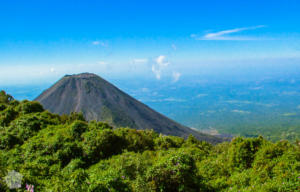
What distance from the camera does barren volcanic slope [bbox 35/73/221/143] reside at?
287ft

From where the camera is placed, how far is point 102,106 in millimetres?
99250

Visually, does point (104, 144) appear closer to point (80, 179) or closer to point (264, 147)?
point (80, 179)

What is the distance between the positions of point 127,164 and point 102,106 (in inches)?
3629

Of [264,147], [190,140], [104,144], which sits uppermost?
[264,147]

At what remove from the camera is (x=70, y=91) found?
112750 millimetres

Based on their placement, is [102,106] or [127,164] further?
[102,106]

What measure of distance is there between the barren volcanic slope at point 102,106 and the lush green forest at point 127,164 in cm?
6742

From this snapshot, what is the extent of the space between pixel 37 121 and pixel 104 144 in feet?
24.8

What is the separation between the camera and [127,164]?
9797 mm

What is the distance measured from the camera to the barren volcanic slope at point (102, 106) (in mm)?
87594

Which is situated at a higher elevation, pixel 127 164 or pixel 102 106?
pixel 127 164

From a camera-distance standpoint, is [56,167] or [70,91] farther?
[70,91]

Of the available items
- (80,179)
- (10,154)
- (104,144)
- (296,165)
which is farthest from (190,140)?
(80,179)

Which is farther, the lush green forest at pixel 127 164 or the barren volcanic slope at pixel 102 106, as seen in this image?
the barren volcanic slope at pixel 102 106
